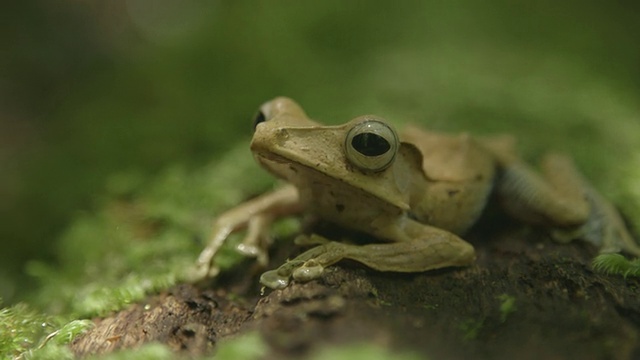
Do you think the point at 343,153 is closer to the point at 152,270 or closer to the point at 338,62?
the point at 152,270

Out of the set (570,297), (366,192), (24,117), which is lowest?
(570,297)

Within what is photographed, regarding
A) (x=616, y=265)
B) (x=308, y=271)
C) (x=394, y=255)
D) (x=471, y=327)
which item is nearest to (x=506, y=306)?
(x=471, y=327)

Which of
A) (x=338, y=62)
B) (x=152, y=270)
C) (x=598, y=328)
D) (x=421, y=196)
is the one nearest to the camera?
(x=598, y=328)

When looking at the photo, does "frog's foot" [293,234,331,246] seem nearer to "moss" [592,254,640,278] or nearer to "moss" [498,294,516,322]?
"moss" [498,294,516,322]

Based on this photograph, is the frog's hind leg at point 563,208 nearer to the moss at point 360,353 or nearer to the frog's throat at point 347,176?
the frog's throat at point 347,176

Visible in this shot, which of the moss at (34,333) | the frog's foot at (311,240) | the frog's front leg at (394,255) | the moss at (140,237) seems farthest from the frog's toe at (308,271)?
the moss at (34,333)

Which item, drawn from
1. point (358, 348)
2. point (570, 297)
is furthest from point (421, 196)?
point (358, 348)

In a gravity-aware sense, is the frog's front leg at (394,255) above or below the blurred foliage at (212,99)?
below
